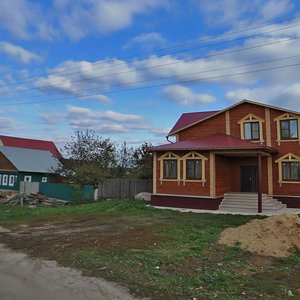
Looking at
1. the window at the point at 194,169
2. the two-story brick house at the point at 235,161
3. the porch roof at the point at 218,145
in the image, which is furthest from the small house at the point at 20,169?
the window at the point at 194,169

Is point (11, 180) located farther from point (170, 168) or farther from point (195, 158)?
point (195, 158)

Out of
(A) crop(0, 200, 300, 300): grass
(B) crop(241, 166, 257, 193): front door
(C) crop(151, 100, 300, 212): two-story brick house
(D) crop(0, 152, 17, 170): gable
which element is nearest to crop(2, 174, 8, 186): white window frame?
(D) crop(0, 152, 17, 170): gable

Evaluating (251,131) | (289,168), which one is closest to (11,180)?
(251,131)

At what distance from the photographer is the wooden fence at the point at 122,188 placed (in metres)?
27.5

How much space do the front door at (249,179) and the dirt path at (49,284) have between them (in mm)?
18290

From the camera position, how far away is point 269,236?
10.1 m

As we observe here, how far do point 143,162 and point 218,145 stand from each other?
1306cm

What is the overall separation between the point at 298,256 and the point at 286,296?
3.50 metres

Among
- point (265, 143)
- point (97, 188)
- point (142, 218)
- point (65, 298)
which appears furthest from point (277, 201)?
point (65, 298)

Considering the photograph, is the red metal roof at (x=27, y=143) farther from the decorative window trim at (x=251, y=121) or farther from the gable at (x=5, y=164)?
the decorative window trim at (x=251, y=121)

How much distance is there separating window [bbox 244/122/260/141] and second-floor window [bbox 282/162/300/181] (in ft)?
8.27

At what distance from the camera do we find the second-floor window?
22359mm

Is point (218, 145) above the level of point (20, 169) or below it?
above

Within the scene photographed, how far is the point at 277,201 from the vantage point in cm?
2236
